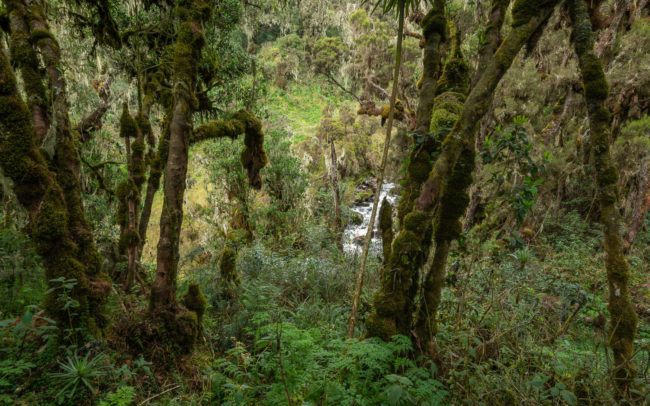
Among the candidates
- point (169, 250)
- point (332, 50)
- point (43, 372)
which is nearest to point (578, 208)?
point (169, 250)

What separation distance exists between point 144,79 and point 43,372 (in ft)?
16.3

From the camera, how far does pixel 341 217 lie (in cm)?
1062

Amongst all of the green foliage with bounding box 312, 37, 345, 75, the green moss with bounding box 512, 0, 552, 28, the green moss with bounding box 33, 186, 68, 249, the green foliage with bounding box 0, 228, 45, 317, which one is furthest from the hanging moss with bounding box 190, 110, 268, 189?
the green foliage with bounding box 312, 37, 345, 75

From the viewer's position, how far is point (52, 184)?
9.19 ft

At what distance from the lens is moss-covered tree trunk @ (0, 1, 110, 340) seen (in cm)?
261

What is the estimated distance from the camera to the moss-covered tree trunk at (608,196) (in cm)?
240

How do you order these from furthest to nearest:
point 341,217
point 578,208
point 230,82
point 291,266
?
point 578,208 < point 341,217 < point 230,82 < point 291,266

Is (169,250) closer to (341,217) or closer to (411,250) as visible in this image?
(411,250)

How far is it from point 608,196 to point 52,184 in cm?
533

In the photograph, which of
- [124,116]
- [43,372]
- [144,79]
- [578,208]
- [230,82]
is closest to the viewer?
[43,372]

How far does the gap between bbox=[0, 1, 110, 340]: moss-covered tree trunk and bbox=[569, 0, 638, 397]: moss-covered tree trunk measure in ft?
15.9

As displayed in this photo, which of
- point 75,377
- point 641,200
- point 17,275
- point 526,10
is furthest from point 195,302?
point 641,200

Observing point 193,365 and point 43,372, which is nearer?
point 43,372

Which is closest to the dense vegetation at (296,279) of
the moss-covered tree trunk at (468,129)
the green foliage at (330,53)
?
the moss-covered tree trunk at (468,129)
